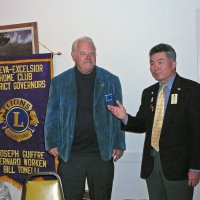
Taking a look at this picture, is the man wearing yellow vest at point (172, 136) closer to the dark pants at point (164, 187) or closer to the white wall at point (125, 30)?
the dark pants at point (164, 187)

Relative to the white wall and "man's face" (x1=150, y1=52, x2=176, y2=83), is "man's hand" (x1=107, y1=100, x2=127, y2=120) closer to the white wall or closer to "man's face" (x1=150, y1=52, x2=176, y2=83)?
"man's face" (x1=150, y1=52, x2=176, y2=83)

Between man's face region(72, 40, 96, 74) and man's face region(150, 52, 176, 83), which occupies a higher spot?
man's face region(72, 40, 96, 74)

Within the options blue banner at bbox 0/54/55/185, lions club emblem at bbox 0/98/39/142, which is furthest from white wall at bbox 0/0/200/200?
lions club emblem at bbox 0/98/39/142

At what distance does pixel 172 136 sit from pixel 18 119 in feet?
5.69

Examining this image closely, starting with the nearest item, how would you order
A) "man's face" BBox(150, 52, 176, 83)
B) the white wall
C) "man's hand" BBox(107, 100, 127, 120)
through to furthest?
"man's face" BBox(150, 52, 176, 83) < "man's hand" BBox(107, 100, 127, 120) < the white wall

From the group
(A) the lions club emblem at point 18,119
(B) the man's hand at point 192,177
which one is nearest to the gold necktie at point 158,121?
(B) the man's hand at point 192,177

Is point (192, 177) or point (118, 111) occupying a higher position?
point (118, 111)

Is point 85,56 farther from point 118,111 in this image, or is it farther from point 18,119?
point 18,119

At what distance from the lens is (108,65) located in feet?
9.58

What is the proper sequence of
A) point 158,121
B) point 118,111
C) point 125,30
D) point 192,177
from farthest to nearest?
point 125,30, point 118,111, point 158,121, point 192,177

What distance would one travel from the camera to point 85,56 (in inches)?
93.1

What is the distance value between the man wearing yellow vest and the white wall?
2.26 ft

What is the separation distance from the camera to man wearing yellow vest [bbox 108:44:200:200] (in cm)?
200

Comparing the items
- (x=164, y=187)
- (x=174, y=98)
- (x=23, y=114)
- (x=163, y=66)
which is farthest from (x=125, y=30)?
(x=164, y=187)
